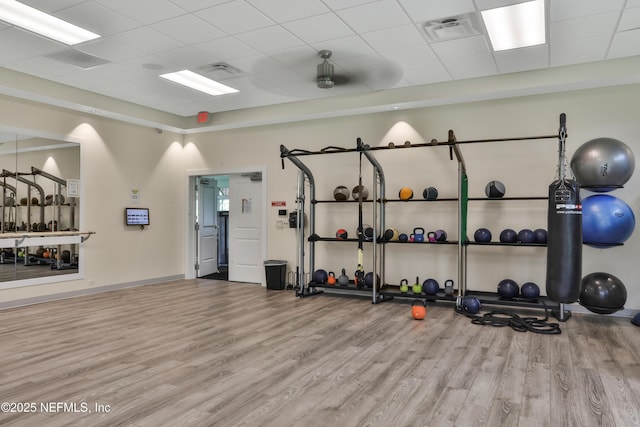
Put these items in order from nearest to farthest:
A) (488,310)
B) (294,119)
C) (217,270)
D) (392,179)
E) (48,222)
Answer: (488,310) → (48,222) → (392,179) → (294,119) → (217,270)

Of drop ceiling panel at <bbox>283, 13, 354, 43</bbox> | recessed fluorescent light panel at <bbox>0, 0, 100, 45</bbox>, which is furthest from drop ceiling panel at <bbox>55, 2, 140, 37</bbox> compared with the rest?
drop ceiling panel at <bbox>283, 13, 354, 43</bbox>

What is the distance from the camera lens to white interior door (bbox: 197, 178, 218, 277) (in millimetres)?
8570

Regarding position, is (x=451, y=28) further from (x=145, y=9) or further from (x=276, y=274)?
(x=276, y=274)

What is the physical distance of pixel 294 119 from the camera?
7.24 m

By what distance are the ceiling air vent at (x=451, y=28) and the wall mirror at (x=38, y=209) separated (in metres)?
5.44

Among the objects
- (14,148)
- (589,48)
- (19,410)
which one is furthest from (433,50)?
(14,148)

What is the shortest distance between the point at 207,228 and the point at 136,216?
163cm

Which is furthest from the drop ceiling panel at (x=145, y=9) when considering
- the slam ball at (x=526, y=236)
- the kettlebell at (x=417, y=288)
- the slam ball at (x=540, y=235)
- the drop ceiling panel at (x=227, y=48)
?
the slam ball at (x=540, y=235)

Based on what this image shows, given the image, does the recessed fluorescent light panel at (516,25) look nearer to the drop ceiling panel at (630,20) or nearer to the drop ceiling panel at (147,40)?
the drop ceiling panel at (630,20)

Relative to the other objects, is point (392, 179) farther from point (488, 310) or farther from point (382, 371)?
point (382, 371)

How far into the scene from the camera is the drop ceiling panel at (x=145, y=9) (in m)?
3.81

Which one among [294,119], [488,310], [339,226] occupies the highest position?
[294,119]

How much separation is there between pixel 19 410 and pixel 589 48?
20.3 feet

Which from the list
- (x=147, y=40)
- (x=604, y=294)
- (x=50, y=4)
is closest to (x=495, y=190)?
(x=604, y=294)
